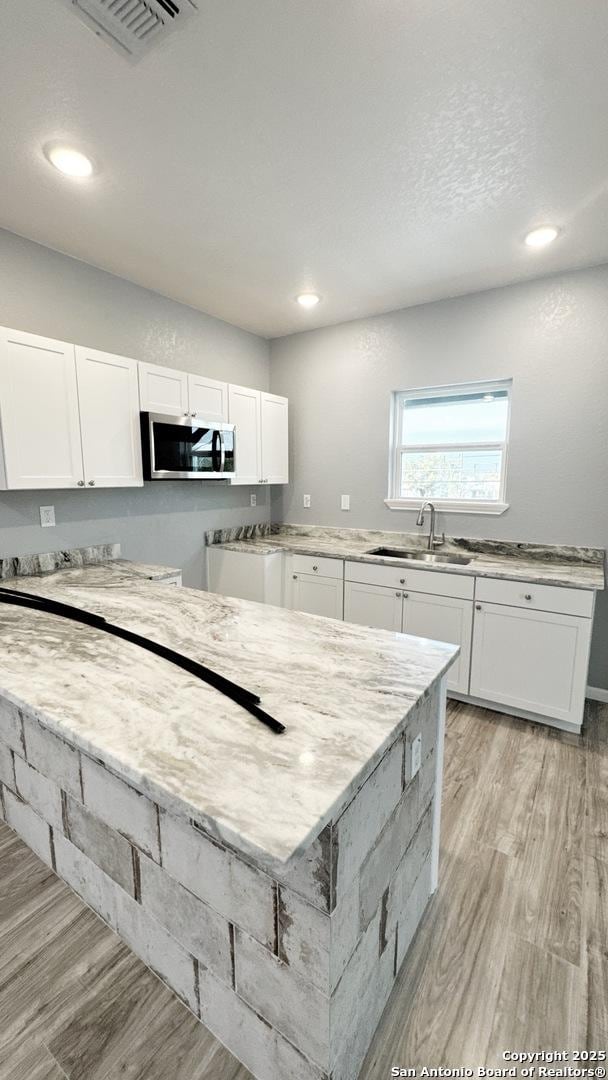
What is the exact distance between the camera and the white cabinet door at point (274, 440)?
3715 mm

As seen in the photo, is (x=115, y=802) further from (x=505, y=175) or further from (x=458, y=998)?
(x=505, y=175)

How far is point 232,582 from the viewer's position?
3.61 metres

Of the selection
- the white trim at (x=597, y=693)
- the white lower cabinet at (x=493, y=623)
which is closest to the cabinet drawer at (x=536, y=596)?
the white lower cabinet at (x=493, y=623)

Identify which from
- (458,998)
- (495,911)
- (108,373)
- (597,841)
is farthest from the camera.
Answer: (108,373)

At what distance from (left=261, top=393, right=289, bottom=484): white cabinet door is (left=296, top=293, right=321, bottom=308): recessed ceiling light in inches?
29.5

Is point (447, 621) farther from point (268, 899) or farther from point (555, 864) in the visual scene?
point (268, 899)

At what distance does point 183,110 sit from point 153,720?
200 centimetres

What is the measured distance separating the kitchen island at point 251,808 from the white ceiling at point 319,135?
5.97ft

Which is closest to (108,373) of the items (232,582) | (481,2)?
(232,582)

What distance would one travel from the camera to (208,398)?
3156 millimetres

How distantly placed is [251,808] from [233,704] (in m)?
0.36

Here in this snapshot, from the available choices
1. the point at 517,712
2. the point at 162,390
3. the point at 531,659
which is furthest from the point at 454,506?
the point at 162,390

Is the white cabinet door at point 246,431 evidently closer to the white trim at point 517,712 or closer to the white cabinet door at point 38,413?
the white cabinet door at point 38,413

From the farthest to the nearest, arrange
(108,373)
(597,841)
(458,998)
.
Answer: (108,373), (597,841), (458,998)
